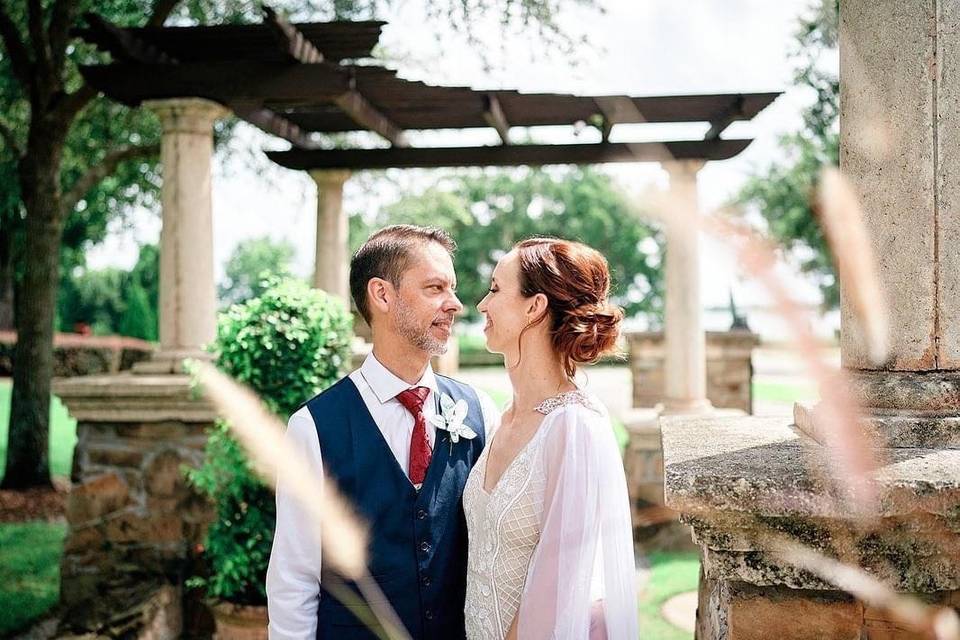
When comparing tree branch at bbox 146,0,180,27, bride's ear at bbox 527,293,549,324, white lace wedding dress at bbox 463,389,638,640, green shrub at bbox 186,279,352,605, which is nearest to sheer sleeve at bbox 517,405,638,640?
white lace wedding dress at bbox 463,389,638,640

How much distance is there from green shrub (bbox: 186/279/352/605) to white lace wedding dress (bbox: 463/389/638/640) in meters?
2.79

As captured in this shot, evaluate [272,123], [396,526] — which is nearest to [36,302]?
[272,123]

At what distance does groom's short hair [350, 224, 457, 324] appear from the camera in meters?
2.54

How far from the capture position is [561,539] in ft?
6.69

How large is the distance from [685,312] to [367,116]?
3244mm

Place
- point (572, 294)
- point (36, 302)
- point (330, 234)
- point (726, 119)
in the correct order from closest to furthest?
point (572, 294), point (726, 119), point (330, 234), point (36, 302)

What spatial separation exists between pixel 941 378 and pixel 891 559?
1.71 ft

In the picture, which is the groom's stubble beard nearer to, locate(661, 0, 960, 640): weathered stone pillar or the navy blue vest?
the navy blue vest

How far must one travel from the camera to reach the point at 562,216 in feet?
164

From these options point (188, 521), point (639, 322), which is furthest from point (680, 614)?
point (639, 322)

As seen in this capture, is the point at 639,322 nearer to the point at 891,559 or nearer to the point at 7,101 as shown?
the point at 7,101

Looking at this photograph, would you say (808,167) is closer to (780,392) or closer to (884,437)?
(780,392)

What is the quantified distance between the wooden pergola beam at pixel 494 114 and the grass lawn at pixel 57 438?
560 cm

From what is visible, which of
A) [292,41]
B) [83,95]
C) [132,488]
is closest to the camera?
[292,41]
